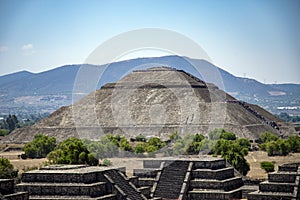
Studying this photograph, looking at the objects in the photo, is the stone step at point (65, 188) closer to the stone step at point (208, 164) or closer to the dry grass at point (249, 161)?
the stone step at point (208, 164)

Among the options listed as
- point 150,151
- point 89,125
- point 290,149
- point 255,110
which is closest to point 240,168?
point 150,151

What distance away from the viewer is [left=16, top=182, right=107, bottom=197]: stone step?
39750 millimetres

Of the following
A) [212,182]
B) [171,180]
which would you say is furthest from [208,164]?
[171,180]

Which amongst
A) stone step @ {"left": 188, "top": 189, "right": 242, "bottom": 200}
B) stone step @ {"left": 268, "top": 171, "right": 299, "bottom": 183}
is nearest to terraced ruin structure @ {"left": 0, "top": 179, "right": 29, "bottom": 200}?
stone step @ {"left": 188, "top": 189, "right": 242, "bottom": 200}

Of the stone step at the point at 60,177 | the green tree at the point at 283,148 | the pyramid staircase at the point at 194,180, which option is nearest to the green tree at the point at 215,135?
the green tree at the point at 283,148

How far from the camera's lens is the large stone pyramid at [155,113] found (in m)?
136

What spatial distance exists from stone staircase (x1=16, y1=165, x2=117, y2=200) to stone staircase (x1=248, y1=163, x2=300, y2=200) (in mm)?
8366

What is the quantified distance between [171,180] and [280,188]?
828 centimetres

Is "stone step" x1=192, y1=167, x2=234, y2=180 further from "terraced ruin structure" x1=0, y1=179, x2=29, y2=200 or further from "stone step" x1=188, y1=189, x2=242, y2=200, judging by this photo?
"terraced ruin structure" x1=0, y1=179, x2=29, y2=200

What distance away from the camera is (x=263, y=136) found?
124m

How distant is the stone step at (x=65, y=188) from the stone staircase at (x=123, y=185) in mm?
748

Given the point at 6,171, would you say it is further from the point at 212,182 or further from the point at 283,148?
the point at 283,148

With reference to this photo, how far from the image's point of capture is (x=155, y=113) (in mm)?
149000

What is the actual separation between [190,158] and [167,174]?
83.9 inches
